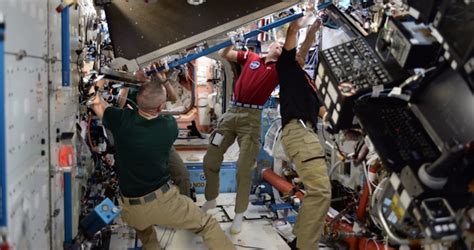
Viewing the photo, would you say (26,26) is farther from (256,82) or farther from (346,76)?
(256,82)

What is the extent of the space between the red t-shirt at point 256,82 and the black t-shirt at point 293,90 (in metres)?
0.65

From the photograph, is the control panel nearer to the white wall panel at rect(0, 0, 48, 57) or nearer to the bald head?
the bald head

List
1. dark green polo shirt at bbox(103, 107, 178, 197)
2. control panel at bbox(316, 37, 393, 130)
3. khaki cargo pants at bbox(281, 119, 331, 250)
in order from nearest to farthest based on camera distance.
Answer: control panel at bbox(316, 37, 393, 130), dark green polo shirt at bbox(103, 107, 178, 197), khaki cargo pants at bbox(281, 119, 331, 250)

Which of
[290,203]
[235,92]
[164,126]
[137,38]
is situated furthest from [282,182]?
[137,38]

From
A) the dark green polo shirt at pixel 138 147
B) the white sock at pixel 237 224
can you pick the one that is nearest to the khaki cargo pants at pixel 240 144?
the white sock at pixel 237 224

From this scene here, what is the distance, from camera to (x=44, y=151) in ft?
7.61

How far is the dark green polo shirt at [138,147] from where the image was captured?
128 inches

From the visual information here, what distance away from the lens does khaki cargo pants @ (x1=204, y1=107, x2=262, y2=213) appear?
4.65 meters

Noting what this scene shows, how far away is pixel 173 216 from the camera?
3.32 metres

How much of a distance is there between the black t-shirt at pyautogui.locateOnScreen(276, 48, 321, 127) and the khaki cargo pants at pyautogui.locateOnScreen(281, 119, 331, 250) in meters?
0.09

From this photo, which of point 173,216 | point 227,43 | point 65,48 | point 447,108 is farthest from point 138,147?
point 447,108

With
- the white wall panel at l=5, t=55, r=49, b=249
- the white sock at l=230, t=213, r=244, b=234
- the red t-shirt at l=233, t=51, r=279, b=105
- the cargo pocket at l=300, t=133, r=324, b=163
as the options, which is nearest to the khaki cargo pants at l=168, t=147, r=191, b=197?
the white sock at l=230, t=213, r=244, b=234

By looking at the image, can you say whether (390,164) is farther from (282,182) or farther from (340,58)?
(282,182)

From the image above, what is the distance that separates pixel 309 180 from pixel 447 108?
73.0 inches
